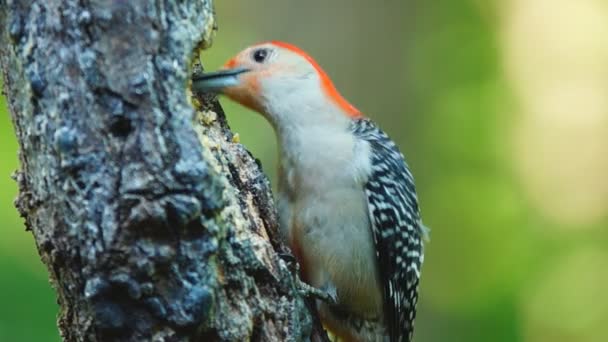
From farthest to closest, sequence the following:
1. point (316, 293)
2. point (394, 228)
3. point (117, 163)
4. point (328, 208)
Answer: point (394, 228) < point (328, 208) < point (316, 293) < point (117, 163)

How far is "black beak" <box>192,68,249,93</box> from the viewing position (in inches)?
131

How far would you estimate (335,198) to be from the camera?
3568mm

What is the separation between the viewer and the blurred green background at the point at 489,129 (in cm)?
739

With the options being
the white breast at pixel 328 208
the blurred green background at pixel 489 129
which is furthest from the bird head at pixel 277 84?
the blurred green background at pixel 489 129

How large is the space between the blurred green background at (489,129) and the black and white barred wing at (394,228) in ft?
9.96

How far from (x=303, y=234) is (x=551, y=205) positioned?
5.03 m

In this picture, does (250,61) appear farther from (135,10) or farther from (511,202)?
(511,202)

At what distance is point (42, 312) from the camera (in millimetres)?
4906

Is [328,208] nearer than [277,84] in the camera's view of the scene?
Yes

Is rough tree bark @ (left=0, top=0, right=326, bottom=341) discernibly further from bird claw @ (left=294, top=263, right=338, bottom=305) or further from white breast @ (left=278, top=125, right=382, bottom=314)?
white breast @ (left=278, top=125, right=382, bottom=314)

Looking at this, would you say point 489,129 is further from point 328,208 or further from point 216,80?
point 216,80

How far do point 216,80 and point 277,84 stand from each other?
359 mm

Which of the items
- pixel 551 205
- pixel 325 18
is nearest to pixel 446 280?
pixel 551 205

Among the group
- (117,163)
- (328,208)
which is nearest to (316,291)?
(328,208)
